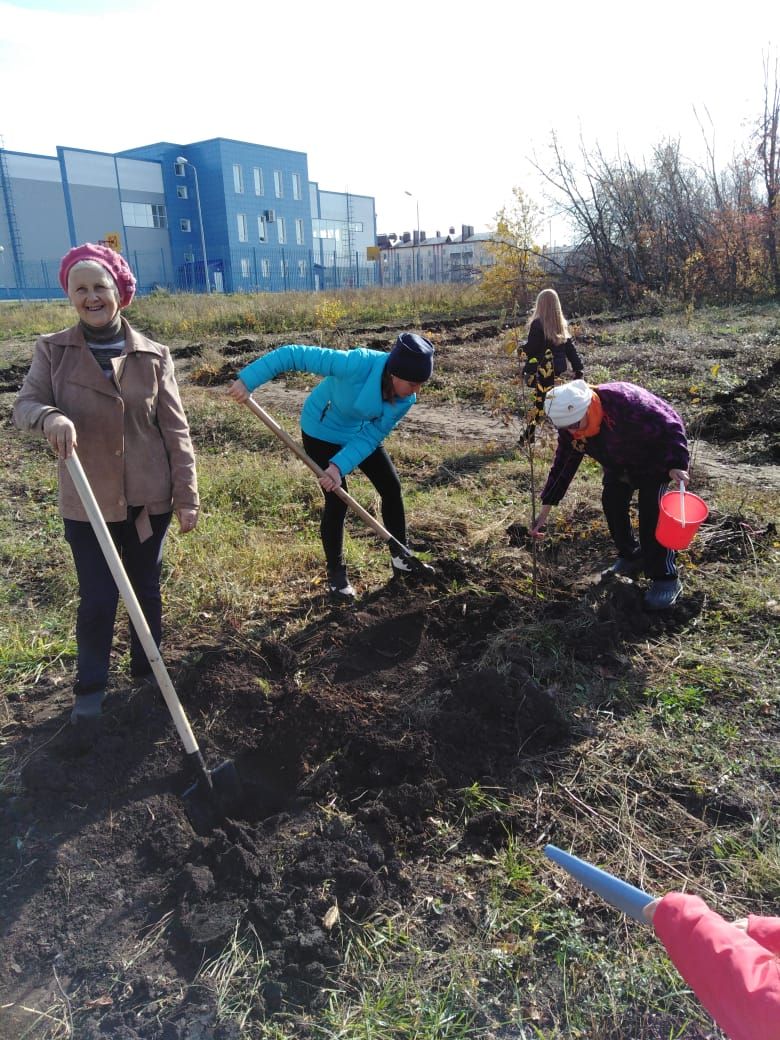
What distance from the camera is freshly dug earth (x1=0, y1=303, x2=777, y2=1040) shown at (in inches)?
77.0

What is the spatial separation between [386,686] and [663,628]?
55.9 inches

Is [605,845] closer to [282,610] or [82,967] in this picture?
[82,967]

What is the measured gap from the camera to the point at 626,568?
13.1 ft

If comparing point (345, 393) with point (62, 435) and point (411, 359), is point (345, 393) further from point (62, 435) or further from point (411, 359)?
point (62, 435)

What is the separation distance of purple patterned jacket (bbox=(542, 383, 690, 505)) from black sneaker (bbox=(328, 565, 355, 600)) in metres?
1.46

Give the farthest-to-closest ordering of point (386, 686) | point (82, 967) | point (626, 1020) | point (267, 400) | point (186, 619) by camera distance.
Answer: point (267, 400)
point (186, 619)
point (386, 686)
point (82, 967)
point (626, 1020)

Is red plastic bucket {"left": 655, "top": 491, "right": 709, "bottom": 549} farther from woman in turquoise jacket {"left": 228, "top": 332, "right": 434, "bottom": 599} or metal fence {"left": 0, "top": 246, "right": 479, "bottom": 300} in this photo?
metal fence {"left": 0, "top": 246, "right": 479, "bottom": 300}

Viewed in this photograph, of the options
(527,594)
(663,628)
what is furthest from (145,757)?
(663,628)

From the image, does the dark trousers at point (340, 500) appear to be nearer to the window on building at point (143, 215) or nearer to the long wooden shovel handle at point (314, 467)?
the long wooden shovel handle at point (314, 467)

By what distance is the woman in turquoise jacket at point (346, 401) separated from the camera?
132 inches

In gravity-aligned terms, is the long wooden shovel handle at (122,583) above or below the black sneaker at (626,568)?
above

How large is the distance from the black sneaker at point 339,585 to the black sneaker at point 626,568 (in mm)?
1436

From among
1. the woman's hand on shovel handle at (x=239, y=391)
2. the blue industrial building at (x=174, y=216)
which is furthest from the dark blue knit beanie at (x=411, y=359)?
the blue industrial building at (x=174, y=216)

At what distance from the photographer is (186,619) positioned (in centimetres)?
380
